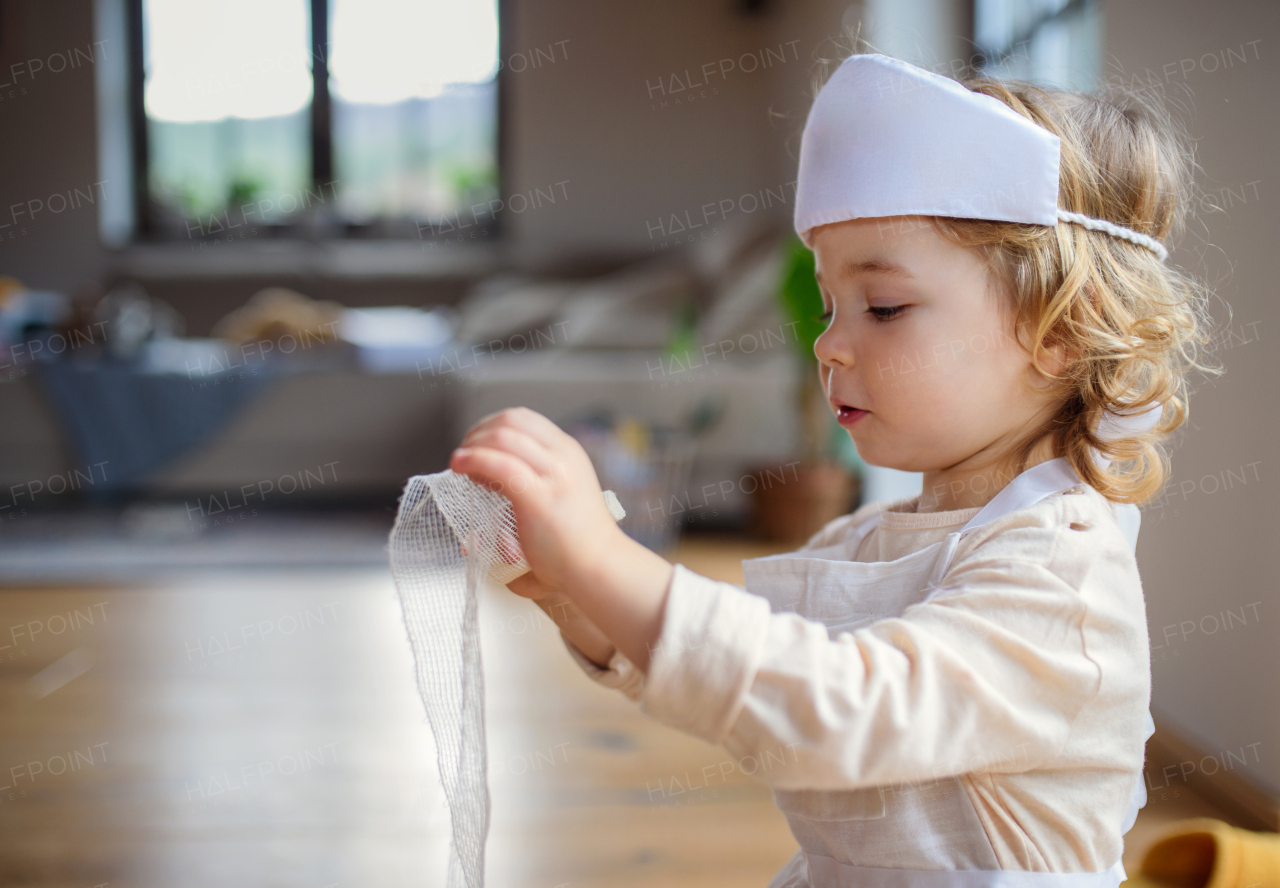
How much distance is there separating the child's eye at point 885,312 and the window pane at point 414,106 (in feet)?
17.6

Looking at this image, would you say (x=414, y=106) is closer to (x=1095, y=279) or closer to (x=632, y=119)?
(x=632, y=119)

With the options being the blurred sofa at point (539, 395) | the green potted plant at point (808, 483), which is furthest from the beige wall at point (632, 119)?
the green potted plant at point (808, 483)

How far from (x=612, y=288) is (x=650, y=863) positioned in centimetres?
346

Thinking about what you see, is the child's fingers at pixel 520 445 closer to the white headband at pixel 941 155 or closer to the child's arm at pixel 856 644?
the child's arm at pixel 856 644

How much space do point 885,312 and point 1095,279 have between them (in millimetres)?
142

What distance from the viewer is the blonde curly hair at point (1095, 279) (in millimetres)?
637

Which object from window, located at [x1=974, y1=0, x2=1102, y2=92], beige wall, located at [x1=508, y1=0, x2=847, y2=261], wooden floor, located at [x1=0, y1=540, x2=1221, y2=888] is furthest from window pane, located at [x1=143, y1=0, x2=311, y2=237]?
window, located at [x1=974, y1=0, x2=1102, y2=92]

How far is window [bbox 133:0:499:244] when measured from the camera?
18.2 feet

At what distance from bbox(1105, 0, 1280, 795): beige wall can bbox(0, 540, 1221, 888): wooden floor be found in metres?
0.16

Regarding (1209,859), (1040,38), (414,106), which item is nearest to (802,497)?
(1040,38)

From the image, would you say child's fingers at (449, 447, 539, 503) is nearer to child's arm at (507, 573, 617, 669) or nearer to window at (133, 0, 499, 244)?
child's arm at (507, 573, 617, 669)

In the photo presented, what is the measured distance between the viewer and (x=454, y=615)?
632mm

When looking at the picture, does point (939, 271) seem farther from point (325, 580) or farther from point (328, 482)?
point (328, 482)

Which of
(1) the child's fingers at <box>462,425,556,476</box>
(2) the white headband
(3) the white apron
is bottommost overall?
(3) the white apron
